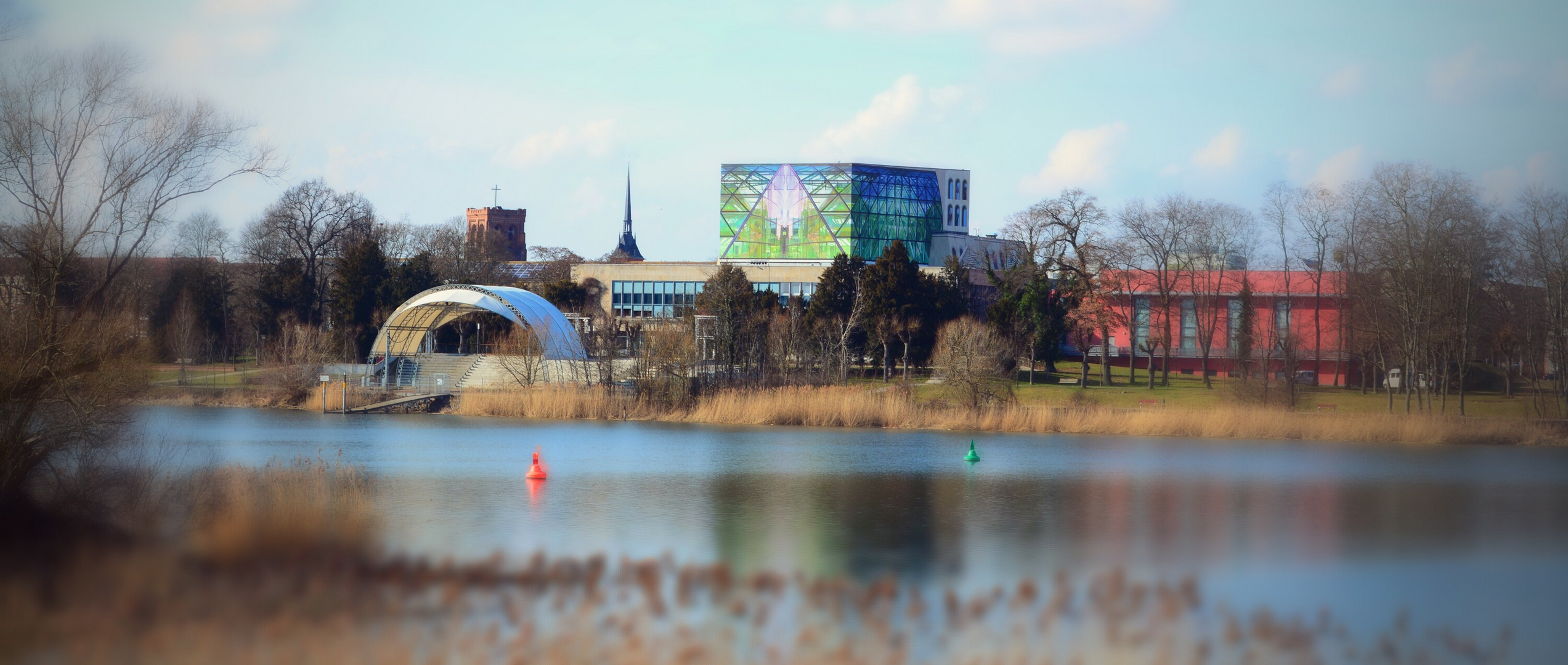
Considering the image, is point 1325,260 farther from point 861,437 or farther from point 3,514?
point 3,514

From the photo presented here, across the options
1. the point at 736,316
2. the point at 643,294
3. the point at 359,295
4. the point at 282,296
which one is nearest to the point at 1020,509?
the point at 736,316

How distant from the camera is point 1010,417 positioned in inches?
1561

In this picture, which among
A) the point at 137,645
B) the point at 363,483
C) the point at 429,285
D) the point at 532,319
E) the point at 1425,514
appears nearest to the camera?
the point at 137,645

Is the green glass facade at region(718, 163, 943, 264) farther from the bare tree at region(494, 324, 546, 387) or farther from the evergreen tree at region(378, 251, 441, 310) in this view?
the bare tree at region(494, 324, 546, 387)

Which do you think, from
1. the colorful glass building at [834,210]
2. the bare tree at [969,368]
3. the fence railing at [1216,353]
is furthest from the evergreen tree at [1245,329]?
the colorful glass building at [834,210]

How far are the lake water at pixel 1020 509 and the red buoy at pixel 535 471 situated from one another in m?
0.34

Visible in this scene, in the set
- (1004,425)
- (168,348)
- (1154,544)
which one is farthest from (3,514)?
(168,348)

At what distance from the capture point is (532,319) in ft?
187

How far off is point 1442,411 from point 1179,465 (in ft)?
55.6

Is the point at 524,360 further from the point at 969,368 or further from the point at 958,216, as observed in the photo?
the point at 958,216

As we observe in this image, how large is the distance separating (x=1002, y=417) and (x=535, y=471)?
64.4 ft

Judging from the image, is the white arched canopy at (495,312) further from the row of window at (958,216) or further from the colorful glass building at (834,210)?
the row of window at (958,216)

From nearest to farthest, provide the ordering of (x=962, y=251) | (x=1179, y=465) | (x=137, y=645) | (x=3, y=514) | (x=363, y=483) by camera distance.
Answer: (x=137, y=645), (x=3, y=514), (x=363, y=483), (x=1179, y=465), (x=962, y=251)

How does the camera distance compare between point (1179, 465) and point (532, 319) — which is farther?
point (532, 319)
